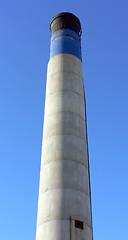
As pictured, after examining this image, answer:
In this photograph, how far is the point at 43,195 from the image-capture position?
18531mm

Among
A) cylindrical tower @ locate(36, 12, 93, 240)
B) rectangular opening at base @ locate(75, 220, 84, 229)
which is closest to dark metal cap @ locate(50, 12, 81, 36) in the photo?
cylindrical tower @ locate(36, 12, 93, 240)

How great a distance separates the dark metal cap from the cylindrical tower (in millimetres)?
377

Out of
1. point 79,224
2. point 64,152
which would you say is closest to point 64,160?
point 64,152

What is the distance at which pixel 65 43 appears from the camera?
25453 millimetres

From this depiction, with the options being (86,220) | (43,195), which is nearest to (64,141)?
(43,195)

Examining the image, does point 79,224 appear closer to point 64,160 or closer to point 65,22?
point 64,160

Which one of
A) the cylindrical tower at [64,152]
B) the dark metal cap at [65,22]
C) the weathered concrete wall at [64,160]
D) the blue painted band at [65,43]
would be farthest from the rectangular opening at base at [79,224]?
the dark metal cap at [65,22]

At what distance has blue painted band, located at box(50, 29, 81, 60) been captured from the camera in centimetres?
2534

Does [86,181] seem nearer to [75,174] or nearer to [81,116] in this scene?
[75,174]

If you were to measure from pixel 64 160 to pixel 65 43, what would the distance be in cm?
1151

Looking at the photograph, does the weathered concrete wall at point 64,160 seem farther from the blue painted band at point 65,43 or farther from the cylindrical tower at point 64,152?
the blue painted band at point 65,43

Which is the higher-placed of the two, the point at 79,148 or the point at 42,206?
the point at 79,148

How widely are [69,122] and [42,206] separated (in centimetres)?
626

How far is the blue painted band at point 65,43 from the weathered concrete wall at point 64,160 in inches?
34.5
